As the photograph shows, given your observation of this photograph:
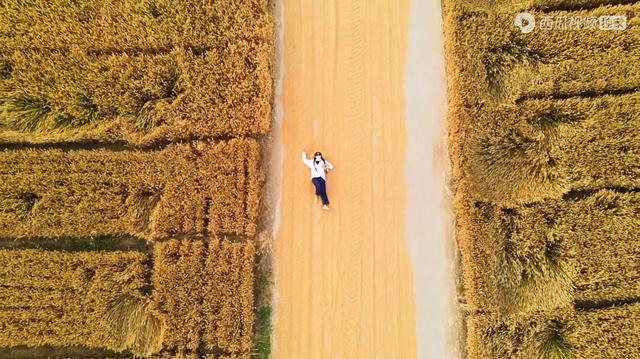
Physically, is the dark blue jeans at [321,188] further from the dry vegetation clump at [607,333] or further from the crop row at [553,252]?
the dry vegetation clump at [607,333]

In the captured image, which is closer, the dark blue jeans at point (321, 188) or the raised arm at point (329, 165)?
the dark blue jeans at point (321, 188)

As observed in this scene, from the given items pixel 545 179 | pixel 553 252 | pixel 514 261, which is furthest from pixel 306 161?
pixel 553 252

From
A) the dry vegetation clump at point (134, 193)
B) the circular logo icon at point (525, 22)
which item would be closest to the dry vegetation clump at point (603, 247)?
the circular logo icon at point (525, 22)

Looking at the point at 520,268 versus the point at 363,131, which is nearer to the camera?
the point at 520,268

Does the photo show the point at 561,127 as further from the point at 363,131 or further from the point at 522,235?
the point at 363,131

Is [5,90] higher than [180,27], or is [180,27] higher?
[180,27]

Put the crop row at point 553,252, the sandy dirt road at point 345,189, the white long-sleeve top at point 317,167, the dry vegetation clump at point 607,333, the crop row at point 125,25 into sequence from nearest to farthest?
the dry vegetation clump at point 607,333, the crop row at point 553,252, the white long-sleeve top at point 317,167, the sandy dirt road at point 345,189, the crop row at point 125,25

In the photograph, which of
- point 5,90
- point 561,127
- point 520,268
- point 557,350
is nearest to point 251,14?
point 5,90
